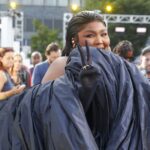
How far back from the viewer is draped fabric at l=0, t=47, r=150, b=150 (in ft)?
6.98

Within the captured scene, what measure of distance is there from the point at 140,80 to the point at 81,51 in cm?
27

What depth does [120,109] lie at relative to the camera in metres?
2.22

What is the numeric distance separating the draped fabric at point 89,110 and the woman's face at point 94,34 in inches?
6.0

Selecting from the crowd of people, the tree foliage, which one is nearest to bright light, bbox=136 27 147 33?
the tree foliage

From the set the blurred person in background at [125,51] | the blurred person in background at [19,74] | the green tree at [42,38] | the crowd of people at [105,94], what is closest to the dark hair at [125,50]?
the blurred person in background at [125,51]

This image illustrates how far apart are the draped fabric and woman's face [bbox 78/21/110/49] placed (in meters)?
0.15

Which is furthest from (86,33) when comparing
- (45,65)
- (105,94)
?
(45,65)

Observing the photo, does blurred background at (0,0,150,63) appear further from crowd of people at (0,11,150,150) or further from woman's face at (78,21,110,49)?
crowd of people at (0,11,150,150)

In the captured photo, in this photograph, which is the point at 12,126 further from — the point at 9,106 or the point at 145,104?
the point at 145,104

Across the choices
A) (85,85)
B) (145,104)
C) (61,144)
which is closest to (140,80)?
(145,104)

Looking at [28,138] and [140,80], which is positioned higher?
[140,80]

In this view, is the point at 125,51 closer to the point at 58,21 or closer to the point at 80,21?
the point at 80,21

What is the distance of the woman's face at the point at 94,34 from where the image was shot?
8.07 feet

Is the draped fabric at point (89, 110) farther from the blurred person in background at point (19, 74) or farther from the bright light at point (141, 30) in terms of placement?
the bright light at point (141, 30)
